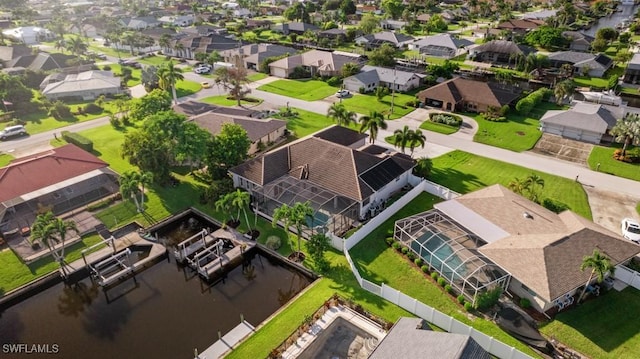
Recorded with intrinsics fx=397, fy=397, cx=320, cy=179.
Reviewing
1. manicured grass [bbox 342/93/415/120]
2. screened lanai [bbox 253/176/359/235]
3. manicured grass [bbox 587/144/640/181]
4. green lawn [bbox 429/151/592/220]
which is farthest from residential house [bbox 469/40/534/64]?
screened lanai [bbox 253/176/359/235]

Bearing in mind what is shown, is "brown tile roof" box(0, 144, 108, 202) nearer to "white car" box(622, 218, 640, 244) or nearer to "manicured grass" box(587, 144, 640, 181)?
"white car" box(622, 218, 640, 244)

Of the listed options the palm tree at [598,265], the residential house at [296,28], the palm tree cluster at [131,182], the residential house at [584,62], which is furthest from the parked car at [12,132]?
the residential house at [584,62]

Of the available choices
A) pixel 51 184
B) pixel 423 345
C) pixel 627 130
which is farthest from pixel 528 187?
pixel 51 184

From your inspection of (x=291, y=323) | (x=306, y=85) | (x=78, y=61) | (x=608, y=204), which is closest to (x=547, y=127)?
(x=608, y=204)

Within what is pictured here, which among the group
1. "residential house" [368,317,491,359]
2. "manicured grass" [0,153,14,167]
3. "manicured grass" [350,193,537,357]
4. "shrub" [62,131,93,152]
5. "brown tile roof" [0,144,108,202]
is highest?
"residential house" [368,317,491,359]

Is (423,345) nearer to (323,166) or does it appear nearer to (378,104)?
(323,166)
